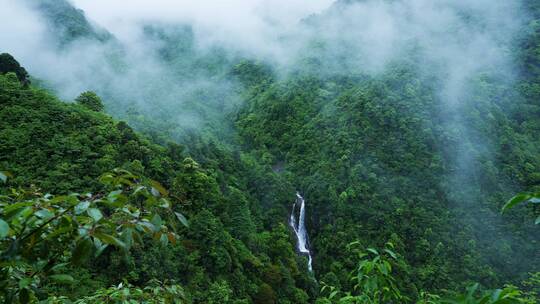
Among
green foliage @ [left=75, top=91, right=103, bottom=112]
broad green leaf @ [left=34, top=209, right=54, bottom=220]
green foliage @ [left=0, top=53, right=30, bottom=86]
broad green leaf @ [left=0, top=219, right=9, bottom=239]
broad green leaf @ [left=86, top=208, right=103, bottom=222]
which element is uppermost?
green foliage @ [left=0, top=53, right=30, bottom=86]

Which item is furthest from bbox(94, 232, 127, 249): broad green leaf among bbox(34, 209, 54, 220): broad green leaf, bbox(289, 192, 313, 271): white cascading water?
bbox(289, 192, 313, 271): white cascading water

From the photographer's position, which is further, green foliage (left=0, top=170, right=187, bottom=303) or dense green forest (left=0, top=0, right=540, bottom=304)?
dense green forest (left=0, top=0, right=540, bottom=304)

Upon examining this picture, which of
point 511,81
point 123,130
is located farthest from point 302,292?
point 511,81

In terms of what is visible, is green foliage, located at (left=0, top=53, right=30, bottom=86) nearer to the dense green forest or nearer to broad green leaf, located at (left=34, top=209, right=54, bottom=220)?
the dense green forest

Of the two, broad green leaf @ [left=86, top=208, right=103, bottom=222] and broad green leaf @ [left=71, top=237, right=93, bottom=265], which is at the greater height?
broad green leaf @ [left=86, top=208, right=103, bottom=222]

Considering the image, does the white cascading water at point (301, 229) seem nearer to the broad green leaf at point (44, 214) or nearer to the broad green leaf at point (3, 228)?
the broad green leaf at point (44, 214)

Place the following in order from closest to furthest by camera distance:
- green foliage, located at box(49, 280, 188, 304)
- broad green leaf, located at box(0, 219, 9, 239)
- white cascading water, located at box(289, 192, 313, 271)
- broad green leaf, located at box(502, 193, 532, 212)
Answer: broad green leaf, located at box(0, 219, 9, 239) → broad green leaf, located at box(502, 193, 532, 212) → green foliage, located at box(49, 280, 188, 304) → white cascading water, located at box(289, 192, 313, 271)

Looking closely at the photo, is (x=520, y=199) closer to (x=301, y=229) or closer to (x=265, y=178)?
(x=265, y=178)

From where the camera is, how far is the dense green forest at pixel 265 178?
4.75ft

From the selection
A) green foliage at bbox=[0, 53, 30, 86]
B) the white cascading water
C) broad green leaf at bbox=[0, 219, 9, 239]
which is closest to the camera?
broad green leaf at bbox=[0, 219, 9, 239]

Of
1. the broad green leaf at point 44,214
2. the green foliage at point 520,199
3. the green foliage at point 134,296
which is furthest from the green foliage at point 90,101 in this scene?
the green foliage at point 520,199

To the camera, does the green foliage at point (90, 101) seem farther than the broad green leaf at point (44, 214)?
Yes

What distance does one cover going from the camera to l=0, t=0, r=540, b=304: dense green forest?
4.75ft

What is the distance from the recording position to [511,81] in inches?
1948
